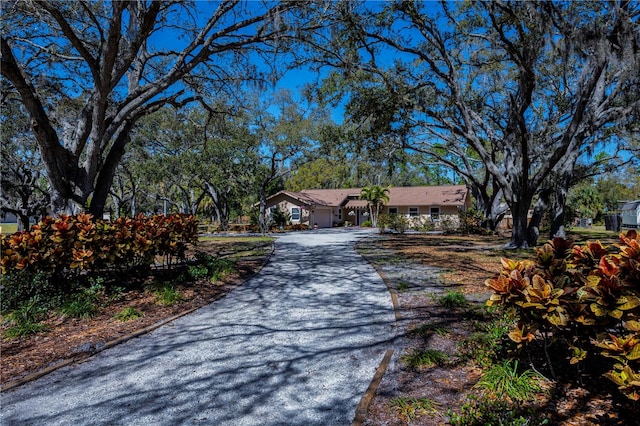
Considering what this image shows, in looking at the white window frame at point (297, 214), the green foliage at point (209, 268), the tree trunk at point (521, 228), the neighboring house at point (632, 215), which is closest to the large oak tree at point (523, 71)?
the tree trunk at point (521, 228)

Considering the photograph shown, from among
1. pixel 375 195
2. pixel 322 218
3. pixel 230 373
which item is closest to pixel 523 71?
pixel 230 373

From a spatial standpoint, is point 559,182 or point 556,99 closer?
point 559,182

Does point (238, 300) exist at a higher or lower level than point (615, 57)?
lower

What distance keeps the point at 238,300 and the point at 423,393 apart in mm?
3841

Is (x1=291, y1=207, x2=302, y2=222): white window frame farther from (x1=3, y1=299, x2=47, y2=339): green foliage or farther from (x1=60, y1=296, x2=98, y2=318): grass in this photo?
(x1=3, y1=299, x2=47, y2=339): green foliage

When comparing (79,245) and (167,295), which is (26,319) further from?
(167,295)

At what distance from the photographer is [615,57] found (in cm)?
919

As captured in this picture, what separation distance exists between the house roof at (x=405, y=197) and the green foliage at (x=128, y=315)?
29.9 metres

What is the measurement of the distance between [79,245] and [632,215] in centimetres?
3400

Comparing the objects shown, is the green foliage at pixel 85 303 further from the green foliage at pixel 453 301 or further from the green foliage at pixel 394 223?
the green foliage at pixel 394 223

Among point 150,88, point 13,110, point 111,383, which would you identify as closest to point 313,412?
point 111,383

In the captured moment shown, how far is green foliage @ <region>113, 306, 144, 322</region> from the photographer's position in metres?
4.82

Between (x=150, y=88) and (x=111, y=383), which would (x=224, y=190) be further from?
(x=111, y=383)

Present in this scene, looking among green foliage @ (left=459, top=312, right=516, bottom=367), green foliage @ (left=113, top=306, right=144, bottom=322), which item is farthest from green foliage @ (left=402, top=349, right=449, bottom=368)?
green foliage @ (left=113, top=306, right=144, bottom=322)
